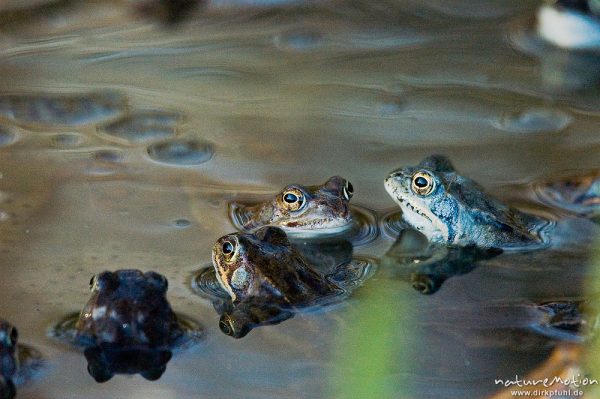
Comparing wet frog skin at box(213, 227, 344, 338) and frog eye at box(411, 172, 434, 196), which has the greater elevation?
frog eye at box(411, 172, 434, 196)

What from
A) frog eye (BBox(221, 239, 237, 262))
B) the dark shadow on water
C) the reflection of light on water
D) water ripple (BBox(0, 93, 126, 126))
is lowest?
the dark shadow on water

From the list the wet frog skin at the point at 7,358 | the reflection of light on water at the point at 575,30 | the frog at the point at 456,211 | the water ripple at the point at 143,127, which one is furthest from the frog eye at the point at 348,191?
the reflection of light on water at the point at 575,30

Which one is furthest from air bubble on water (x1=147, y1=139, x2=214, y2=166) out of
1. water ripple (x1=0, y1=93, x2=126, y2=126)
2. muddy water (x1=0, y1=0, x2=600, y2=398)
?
water ripple (x1=0, y1=93, x2=126, y2=126)

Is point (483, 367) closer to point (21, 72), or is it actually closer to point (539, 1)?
point (21, 72)

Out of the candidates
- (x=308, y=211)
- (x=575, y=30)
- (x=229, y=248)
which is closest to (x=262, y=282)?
(x=229, y=248)

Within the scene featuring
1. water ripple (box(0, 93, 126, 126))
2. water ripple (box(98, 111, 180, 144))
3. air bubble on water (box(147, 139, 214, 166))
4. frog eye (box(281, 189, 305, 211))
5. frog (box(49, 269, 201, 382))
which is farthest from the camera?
water ripple (box(0, 93, 126, 126))

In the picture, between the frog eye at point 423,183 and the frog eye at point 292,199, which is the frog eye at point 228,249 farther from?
the frog eye at point 423,183

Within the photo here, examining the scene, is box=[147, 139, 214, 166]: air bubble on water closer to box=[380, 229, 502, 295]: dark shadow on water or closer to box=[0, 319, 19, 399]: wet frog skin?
box=[380, 229, 502, 295]: dark shadow on water

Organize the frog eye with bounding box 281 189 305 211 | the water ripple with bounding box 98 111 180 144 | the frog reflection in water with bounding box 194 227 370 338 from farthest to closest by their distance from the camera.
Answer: the water ripple with bounding box 98 111 180 144, the frog eye with bounding box 281 189 305 211, the frog reflection in water with bounding box 194 227 370 338
